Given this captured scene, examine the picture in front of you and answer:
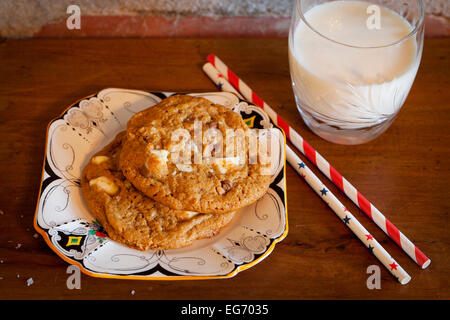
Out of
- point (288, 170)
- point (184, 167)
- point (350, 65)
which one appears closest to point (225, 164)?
point (184, 167)

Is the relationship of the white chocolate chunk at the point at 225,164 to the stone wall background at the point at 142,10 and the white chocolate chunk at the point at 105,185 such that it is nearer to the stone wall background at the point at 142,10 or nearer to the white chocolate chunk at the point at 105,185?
the white chocolate chunk at the point at 105,185

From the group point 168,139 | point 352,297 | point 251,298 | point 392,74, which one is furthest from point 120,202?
point 392,74

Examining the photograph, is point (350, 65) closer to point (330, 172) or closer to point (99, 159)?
point (330, 172)

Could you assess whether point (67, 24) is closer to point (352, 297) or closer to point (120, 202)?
point (120, 202)

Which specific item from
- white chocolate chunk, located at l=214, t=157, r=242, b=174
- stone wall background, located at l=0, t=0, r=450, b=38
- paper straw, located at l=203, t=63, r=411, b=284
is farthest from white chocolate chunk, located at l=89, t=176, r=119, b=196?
stone wall background, located at l=0, t=0, r=450, b=38

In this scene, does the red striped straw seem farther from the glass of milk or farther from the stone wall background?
the stone wall background
